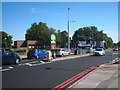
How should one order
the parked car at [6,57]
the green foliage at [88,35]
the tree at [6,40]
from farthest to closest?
the green foliage at [88,35]
the tree at [6,40]
the parked car at [6,57]

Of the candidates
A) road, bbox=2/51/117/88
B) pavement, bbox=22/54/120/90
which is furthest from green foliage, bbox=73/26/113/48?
pavement, bbox=22/54/120/90

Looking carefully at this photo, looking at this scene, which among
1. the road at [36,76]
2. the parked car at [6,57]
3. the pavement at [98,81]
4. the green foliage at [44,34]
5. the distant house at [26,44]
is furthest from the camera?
the distant house at [26,44]

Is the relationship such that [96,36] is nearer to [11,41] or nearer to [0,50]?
[11,41]

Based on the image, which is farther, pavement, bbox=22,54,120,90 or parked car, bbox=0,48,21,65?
parked car, bbox=0,48,21,65

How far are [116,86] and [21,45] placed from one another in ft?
270

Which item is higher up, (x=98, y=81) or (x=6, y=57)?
(x=6, y=57)

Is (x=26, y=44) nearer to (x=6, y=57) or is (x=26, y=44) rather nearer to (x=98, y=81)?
(x=6, y=57)

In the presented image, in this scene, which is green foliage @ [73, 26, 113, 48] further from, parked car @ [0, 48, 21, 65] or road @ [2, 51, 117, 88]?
road @ [2, 51, 117, 88]

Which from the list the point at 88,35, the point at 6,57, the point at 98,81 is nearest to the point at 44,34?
the point at 6,57

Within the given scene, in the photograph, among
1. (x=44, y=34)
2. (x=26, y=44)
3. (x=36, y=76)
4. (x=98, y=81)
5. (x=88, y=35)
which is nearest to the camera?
(x=98, y=81)

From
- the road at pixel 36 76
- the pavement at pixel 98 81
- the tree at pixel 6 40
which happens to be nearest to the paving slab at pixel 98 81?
the pavement at pixel 98 81

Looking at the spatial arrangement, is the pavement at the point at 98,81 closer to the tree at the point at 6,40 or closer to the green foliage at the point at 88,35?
the tree at the point at 6,40

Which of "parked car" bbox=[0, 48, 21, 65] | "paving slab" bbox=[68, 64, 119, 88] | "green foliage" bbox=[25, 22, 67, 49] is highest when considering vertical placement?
"green foliage" bbox=[25, 22, 67, 49]

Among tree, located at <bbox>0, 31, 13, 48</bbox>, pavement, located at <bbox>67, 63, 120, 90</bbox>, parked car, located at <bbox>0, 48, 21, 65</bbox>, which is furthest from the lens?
tree, located at <bbox>0, 31, 13, 48</bbox>
